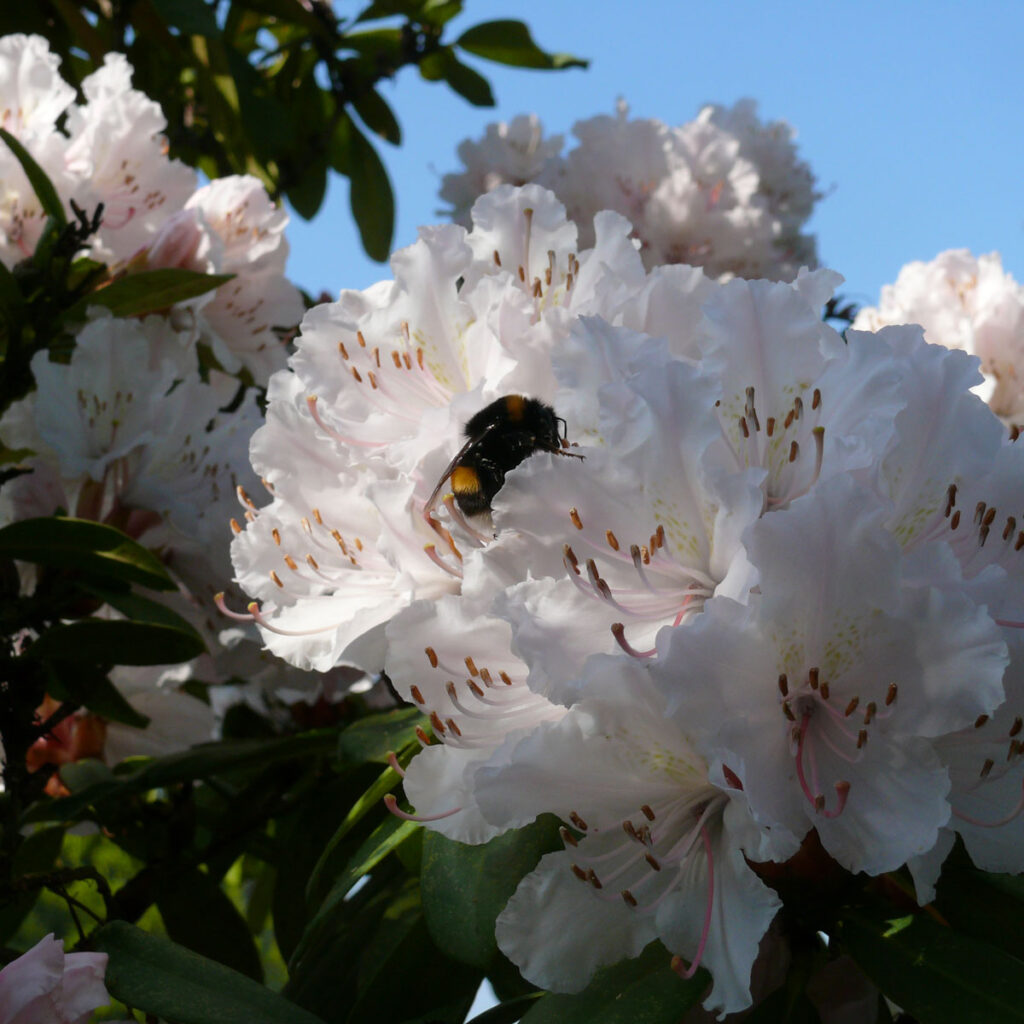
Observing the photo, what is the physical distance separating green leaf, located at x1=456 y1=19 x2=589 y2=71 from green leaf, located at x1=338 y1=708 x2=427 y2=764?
6.89 feet

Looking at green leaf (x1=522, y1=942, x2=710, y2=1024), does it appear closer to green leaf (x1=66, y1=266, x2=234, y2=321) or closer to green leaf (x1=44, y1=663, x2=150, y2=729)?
green leaf (x1=44, y1=663, x2=150, y2=729)

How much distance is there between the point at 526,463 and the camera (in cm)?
79

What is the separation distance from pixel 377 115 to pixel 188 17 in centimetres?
80

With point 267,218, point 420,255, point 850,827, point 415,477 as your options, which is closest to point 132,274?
point 267,218

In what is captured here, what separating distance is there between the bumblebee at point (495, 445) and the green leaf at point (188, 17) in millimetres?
1288

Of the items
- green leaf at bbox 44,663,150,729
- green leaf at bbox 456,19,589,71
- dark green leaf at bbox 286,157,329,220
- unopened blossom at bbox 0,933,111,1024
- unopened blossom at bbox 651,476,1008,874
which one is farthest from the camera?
green leaf at bbox 456,19,589,71

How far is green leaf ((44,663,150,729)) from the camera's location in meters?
1.44

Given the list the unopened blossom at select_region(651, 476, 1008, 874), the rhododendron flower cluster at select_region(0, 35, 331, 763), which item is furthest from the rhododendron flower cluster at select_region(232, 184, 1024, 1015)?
the rhododendron flower cluster at select_region(0, 35, 331, 763)

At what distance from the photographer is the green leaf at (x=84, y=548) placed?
129 cm

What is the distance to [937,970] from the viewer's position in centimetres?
76

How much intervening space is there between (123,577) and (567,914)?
0.71m

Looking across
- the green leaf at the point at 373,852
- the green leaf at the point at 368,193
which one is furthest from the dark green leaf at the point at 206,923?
the green leaf at the point at 368,193

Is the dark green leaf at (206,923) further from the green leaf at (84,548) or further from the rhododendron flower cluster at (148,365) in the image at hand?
the green leaf at (84,548)

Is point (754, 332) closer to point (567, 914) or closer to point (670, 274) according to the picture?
point (670, 274)
